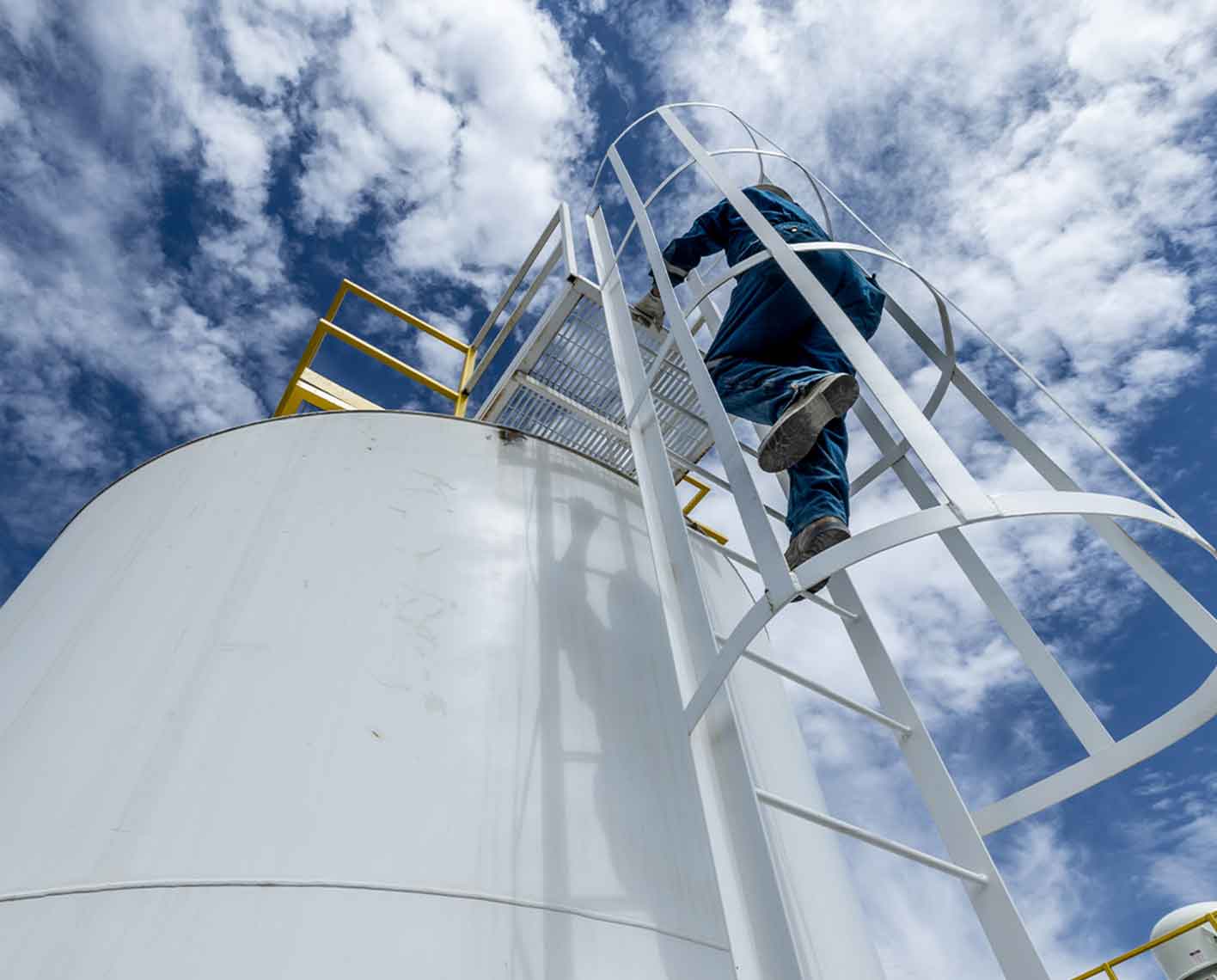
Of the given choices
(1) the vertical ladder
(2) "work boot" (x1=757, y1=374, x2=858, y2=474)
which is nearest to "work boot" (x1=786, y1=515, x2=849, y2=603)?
(2) "work boot" (x1=757, y1=374, x2=858, y2=474)

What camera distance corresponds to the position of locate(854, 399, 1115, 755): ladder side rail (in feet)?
10.5

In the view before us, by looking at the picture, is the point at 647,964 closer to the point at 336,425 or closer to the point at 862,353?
the point at 862,353

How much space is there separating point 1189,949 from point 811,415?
24.6ft

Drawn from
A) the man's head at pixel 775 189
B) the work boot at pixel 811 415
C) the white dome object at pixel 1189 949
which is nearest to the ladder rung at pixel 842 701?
the work boot at pixel 811 415

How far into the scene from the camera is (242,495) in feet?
10.9

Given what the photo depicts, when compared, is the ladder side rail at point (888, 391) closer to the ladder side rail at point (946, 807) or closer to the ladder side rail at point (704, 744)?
the ladder side rail at point (704, 744)

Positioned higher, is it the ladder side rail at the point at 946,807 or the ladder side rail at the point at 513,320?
the ladder side rail at the point at 513,320

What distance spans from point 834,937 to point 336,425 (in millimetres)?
2932

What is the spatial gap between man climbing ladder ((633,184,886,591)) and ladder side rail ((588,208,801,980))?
0.43 metres

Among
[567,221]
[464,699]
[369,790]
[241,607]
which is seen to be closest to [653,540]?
[464,699]

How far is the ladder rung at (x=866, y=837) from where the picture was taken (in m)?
2.27

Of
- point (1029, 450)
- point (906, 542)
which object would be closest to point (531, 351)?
point (1029, 450)

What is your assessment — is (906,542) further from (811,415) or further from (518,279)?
(518,279)

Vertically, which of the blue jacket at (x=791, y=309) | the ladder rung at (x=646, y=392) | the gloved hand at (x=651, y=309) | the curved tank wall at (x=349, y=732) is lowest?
the curved tank wall at (x=349, y=732)
